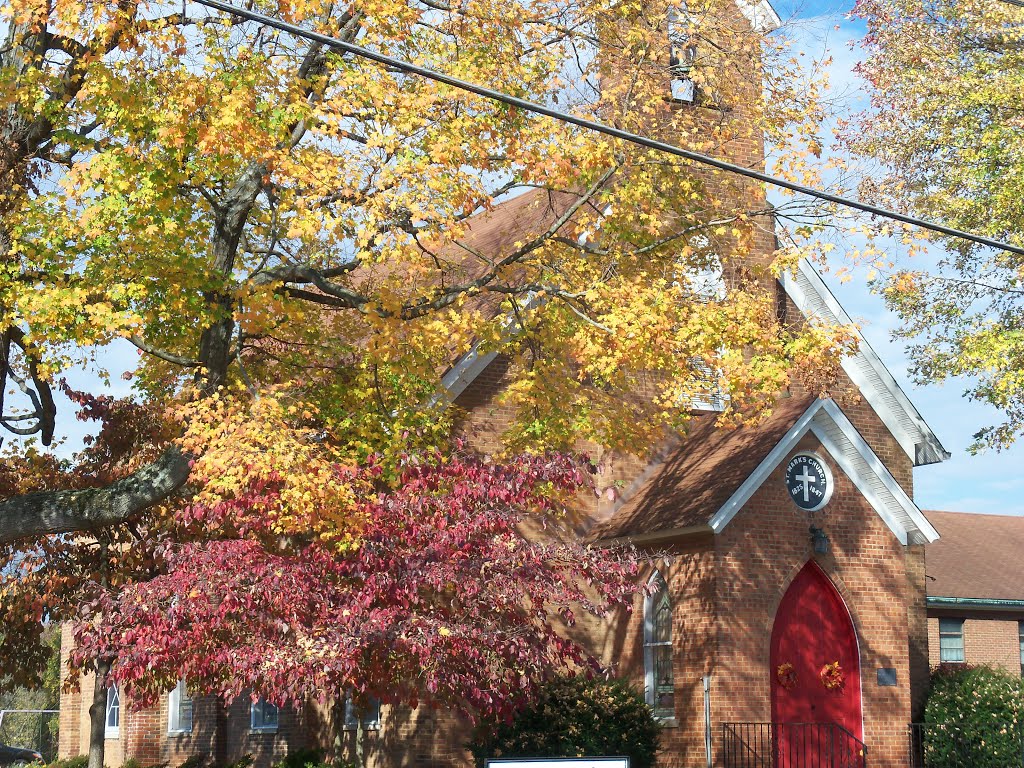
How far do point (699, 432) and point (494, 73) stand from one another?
966 centimetres

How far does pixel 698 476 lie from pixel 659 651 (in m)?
2.95

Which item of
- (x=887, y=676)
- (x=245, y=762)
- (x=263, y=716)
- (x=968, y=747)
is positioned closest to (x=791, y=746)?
(x=887, y=676)

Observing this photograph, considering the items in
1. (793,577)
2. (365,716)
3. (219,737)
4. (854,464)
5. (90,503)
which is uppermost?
(854,464)

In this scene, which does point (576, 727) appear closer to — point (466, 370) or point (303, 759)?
point (466, 370)

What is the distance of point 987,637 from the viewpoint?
31859 millimetres

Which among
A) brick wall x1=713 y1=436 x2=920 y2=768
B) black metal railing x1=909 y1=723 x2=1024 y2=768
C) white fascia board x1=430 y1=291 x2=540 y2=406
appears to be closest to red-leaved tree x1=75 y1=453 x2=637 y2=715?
brick wall x1=713 y1=436 x2=920 y2=768

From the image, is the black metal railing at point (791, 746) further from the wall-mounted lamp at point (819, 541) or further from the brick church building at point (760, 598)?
the wall-mounted lamp at point (819, 541)

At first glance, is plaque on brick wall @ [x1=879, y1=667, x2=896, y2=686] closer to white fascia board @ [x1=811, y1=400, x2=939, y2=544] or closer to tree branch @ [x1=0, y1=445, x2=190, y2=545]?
white fascia board @ [x1=811, y1=400, x2=939, y2=544]

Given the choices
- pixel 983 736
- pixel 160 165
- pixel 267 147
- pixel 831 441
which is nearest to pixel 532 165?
pixel 267 147

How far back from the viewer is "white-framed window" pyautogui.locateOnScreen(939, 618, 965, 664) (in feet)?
104

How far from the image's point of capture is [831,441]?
19.8 m

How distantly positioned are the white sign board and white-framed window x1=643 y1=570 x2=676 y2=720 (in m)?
10.0

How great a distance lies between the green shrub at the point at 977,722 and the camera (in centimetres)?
2020

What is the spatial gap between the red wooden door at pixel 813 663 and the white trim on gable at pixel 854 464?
5.13 feet
